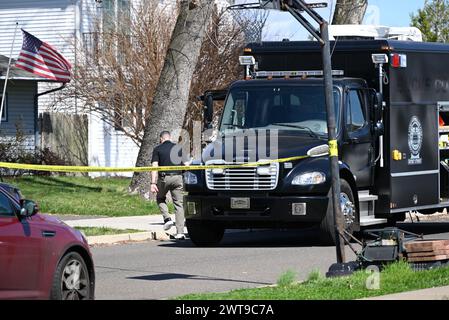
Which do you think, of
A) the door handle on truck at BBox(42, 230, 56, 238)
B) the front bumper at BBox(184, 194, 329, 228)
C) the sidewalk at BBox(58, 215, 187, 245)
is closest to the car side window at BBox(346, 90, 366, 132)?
the front bumper at BBox(184, 194, 329, 228)

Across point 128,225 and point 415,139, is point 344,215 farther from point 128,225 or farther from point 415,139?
point 128,225

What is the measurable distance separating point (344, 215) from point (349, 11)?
13.5 metres

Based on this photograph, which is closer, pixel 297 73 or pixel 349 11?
pixel 297 73

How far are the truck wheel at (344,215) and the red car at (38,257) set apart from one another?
7.29 m

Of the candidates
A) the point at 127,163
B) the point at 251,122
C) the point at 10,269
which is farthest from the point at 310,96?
the point at 127,163

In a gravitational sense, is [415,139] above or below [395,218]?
above

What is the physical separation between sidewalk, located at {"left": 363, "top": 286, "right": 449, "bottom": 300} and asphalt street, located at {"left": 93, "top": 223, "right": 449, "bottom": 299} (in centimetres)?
272


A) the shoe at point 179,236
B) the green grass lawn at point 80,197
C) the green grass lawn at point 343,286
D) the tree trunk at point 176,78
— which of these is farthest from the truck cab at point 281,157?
the tree trunk at point 176,78

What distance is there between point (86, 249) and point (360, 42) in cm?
966

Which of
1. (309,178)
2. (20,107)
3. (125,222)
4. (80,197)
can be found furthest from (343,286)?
(20,107)

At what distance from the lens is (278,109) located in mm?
18422

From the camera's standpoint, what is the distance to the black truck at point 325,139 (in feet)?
56.9

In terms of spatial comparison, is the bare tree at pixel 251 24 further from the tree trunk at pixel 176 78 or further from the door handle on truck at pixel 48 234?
the door handle on truck at pixel 48 234

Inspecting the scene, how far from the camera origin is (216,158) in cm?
1775
